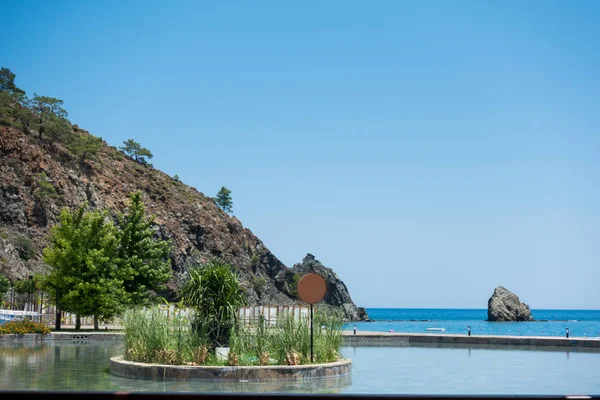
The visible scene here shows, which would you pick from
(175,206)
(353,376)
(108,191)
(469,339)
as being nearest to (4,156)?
(108,191)

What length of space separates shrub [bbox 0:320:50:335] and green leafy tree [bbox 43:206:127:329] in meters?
2.88

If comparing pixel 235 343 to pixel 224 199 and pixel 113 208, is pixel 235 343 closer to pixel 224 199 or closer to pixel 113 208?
pixel 113 208

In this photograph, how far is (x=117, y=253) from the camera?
32.7 metres

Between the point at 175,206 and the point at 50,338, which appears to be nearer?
the point at 50,338

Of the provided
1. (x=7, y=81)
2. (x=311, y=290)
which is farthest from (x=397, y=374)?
(x=7, y=81)

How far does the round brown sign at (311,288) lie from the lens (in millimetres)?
14055

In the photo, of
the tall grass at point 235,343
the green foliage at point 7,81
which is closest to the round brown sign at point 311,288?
the tall grass at point 235,343

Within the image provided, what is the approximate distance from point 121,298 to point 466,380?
20.5 meters

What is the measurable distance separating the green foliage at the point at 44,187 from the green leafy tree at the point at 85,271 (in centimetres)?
3557

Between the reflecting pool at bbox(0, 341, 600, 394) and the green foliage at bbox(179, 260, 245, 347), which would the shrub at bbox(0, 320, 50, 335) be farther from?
the green foliage at bbox(179, 260, 245, 347)

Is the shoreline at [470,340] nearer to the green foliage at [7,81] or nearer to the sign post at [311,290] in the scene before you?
the sign post at [311,290]

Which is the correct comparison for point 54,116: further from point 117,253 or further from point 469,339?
point 469,339

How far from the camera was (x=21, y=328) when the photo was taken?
25328mm

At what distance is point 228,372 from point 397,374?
383cm
